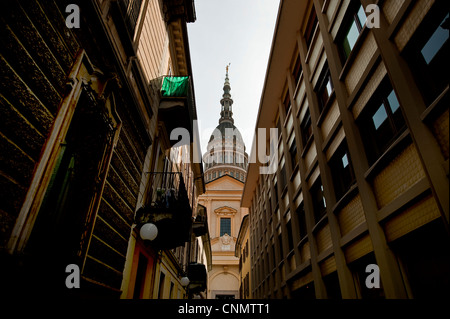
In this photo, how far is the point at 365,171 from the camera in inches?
219

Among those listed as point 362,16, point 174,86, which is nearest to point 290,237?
point 174,86

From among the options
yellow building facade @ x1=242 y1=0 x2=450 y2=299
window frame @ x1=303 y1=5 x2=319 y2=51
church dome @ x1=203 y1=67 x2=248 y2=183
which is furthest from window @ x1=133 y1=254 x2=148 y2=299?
church dome @ x1=203 y1=67 x2=248 y2=183

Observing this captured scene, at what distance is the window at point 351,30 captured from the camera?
625cm

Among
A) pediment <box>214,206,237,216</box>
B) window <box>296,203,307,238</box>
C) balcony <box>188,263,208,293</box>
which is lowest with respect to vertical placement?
balcony <box>188,263,208,293</box>

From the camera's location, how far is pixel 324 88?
27.8 ft

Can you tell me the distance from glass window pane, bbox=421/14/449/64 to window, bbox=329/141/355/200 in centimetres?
286

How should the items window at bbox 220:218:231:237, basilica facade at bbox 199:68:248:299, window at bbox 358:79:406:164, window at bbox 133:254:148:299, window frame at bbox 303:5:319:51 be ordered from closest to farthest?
window at bbox 358:79:406:164, window at bbox 133:254:148:299, window frame at bbox 303:5:319:51, basilica facade at bbox 199:68:248:299, window at bbox 220:218:231:237

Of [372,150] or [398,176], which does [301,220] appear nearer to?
[372,150]

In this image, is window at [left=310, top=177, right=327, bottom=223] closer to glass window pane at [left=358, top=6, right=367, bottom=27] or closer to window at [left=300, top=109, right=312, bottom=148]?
window at [left=300, top=109, right=312, bottom=148]

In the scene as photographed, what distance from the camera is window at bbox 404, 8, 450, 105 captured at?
12.4ft

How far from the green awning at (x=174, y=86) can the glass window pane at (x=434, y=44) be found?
23.0 feet

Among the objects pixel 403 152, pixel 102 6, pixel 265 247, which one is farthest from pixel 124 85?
pixel 265 247

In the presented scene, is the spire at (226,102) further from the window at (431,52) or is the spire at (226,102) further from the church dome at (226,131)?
the window at (431,52)

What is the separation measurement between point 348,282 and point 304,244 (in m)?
3.61
